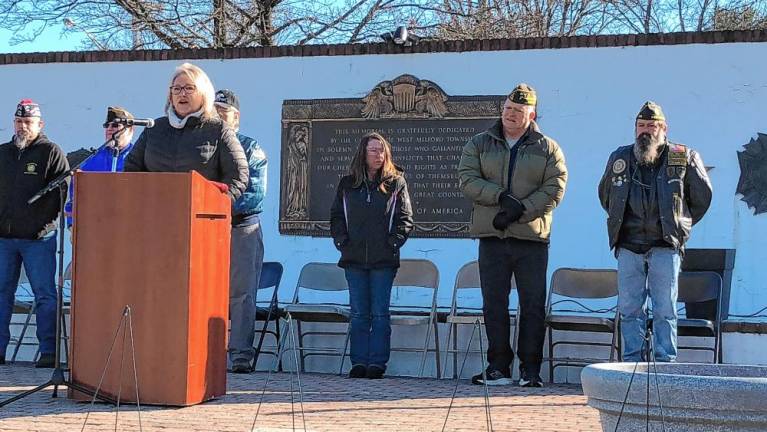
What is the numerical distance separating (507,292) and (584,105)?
2.38 m

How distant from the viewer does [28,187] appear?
810cm

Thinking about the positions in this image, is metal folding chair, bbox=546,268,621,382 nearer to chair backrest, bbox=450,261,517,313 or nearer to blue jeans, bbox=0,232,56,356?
chair backrest, bbox=450,261,517,313

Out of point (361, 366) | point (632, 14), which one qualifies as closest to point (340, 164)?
point (361, 366)

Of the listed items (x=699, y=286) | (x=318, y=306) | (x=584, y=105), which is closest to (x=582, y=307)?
(x=699, y=286)

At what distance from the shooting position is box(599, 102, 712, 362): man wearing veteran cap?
6.70m

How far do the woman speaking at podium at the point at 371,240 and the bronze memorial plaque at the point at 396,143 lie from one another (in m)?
1.38

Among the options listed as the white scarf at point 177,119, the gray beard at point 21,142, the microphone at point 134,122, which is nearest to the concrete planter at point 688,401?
the microphone at point 134,122

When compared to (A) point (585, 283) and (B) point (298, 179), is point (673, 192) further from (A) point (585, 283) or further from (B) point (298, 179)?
(B) point (298, 179)

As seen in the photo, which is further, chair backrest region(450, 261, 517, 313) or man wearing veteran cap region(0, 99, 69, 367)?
chair backrest region(450, 261, 517, 313)

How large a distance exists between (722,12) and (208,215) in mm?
12293

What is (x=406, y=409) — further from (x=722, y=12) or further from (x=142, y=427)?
(x=722, y=12)

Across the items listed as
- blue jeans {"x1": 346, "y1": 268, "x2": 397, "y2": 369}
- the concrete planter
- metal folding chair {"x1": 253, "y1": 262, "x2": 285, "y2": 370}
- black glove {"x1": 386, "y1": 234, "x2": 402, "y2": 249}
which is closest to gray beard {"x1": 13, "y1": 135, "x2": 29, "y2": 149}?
metal folding chair {"x1": 253, "y1": 262, "x2": 285, "y2": 370}

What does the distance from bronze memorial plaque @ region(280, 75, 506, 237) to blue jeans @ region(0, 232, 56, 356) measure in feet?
6.84

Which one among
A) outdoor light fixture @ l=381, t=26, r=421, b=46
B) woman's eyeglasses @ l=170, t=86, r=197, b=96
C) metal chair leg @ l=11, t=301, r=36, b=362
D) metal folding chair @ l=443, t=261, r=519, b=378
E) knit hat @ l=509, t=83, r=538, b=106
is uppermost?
outdoor light fixture @ l=381, t=26, r=421, b=46
